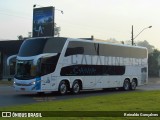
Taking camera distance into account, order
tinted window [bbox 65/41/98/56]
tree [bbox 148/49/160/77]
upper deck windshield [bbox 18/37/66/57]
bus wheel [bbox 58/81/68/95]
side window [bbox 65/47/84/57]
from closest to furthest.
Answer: upper deck windshield [bbox 18/37/66/57] < bus wheel [bbox 58/81/68/95] < side window [bbox 65/47/84/57] < tinted window [bbox 65/41/98/56] < tree [bbox 148/49/160/77]

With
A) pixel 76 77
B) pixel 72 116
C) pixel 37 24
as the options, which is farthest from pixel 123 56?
pixel 37 24

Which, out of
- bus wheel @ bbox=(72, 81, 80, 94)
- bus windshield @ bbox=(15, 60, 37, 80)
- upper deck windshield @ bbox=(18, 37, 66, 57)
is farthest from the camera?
bus wheel @ bbox=(72, 81, 80, 94)

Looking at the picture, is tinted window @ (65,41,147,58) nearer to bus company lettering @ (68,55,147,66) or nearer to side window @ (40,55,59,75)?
bus company lettering @ (68,55,147,66)

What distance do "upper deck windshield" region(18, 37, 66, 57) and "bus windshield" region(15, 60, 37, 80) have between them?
51cm

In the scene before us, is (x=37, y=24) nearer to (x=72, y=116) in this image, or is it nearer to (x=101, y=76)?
(x=101, y=76)

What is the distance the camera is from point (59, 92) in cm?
2623

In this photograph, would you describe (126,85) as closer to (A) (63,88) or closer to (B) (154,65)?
(A) (63,88)

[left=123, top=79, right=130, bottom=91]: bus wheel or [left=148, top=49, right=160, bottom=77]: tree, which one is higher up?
[left=148, top=49, right=160, bottom=77]: tree

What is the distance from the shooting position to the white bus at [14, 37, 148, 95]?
24.9 metres

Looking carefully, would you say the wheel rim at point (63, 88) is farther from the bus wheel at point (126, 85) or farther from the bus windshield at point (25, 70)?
the bus wheel at point (126, 85)

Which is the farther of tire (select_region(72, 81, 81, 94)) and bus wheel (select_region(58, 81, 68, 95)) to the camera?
tire (select_region(72, 81, 81, 94))

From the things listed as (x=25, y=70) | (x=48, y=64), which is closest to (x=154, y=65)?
(x=48, y=64)

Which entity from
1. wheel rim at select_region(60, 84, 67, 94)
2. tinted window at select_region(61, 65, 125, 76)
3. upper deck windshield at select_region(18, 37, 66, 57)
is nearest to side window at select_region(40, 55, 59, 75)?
upper deck windshield at select_region(18, 37, 66, 57)

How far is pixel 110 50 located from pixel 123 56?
2.08m
